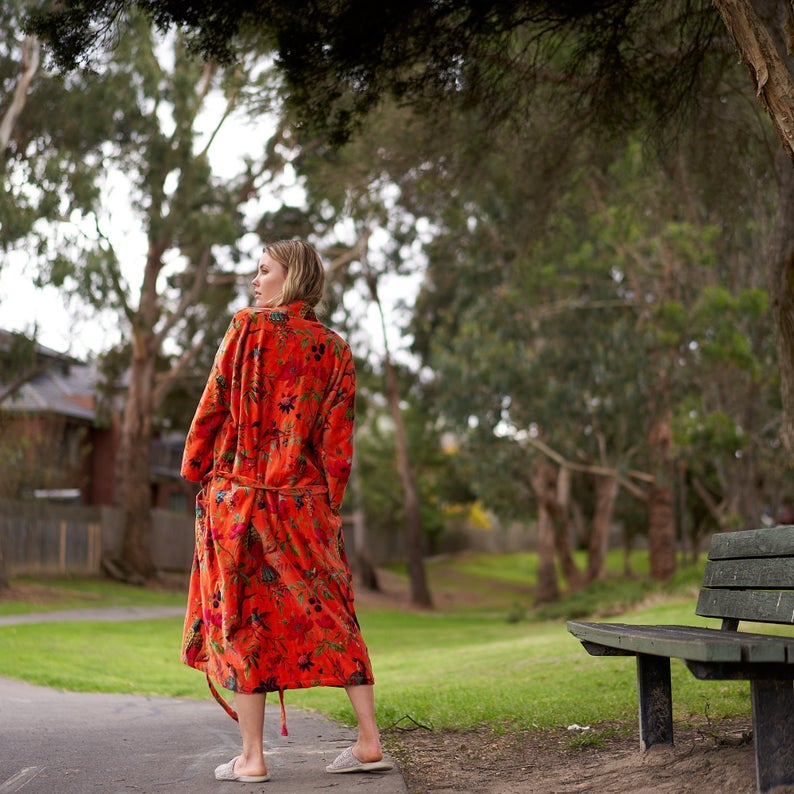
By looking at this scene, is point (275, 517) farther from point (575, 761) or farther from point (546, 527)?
point (546, 527)

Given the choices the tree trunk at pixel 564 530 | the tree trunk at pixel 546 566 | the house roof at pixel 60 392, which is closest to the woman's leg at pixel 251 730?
the tree trunk at pixel 564 530

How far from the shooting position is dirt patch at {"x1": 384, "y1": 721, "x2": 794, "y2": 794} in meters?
3.74

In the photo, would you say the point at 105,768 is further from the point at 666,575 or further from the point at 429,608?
the point at 429,608

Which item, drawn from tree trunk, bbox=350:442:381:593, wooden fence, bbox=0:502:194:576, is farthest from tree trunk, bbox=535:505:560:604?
wooden fence, bbox=0:502:194:576

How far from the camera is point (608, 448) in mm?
23969

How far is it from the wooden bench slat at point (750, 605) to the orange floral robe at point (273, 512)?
4.93ft

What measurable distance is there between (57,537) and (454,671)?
734 inches

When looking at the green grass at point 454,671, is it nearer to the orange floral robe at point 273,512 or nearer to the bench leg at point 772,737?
the bench leg at point 772,737

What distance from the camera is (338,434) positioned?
159 inches

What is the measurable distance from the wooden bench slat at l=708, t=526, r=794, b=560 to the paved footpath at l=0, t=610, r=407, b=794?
1631 millimetres

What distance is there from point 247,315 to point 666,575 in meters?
20.4

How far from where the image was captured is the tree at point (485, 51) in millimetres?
5867

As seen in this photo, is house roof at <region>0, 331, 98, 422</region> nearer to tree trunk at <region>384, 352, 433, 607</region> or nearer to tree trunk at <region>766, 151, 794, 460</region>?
tree trunk at <region>384, 352, 433, 607</region>

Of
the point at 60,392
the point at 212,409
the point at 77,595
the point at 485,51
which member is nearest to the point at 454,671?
the point at 485,51
